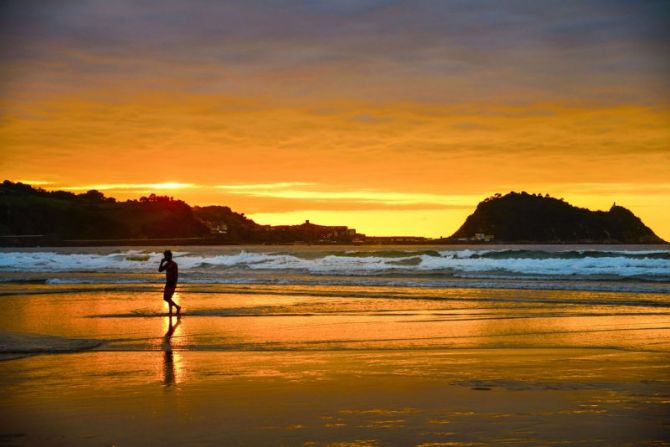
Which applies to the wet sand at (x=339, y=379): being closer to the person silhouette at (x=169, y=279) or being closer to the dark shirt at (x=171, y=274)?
the person silhouette at (x=169, y=279)

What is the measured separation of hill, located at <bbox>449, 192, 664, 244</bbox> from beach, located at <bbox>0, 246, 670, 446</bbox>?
11659cm

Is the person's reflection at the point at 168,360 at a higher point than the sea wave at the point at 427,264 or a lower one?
lower

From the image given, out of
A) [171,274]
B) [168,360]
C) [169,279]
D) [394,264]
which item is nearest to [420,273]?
[394,264]

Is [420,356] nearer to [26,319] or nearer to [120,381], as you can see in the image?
[120,381]

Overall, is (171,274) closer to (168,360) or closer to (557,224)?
(168,360)

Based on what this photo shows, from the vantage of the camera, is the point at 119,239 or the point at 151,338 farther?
the point at 119,239

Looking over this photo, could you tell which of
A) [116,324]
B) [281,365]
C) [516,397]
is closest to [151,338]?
[116,324]

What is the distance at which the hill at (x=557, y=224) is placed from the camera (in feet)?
456

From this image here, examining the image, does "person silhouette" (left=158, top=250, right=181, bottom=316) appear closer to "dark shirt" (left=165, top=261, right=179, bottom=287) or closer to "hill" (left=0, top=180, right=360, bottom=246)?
"dark shirt" (left=165, top=261, right=179, bottom=287)

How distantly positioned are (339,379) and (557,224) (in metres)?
137

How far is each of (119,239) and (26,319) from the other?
144 metres

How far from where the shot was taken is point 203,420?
8.27 meters

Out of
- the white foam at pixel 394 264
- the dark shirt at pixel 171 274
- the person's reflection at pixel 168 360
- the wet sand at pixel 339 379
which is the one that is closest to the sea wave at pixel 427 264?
the white foam at pixel 394 264

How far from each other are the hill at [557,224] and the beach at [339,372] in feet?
383
